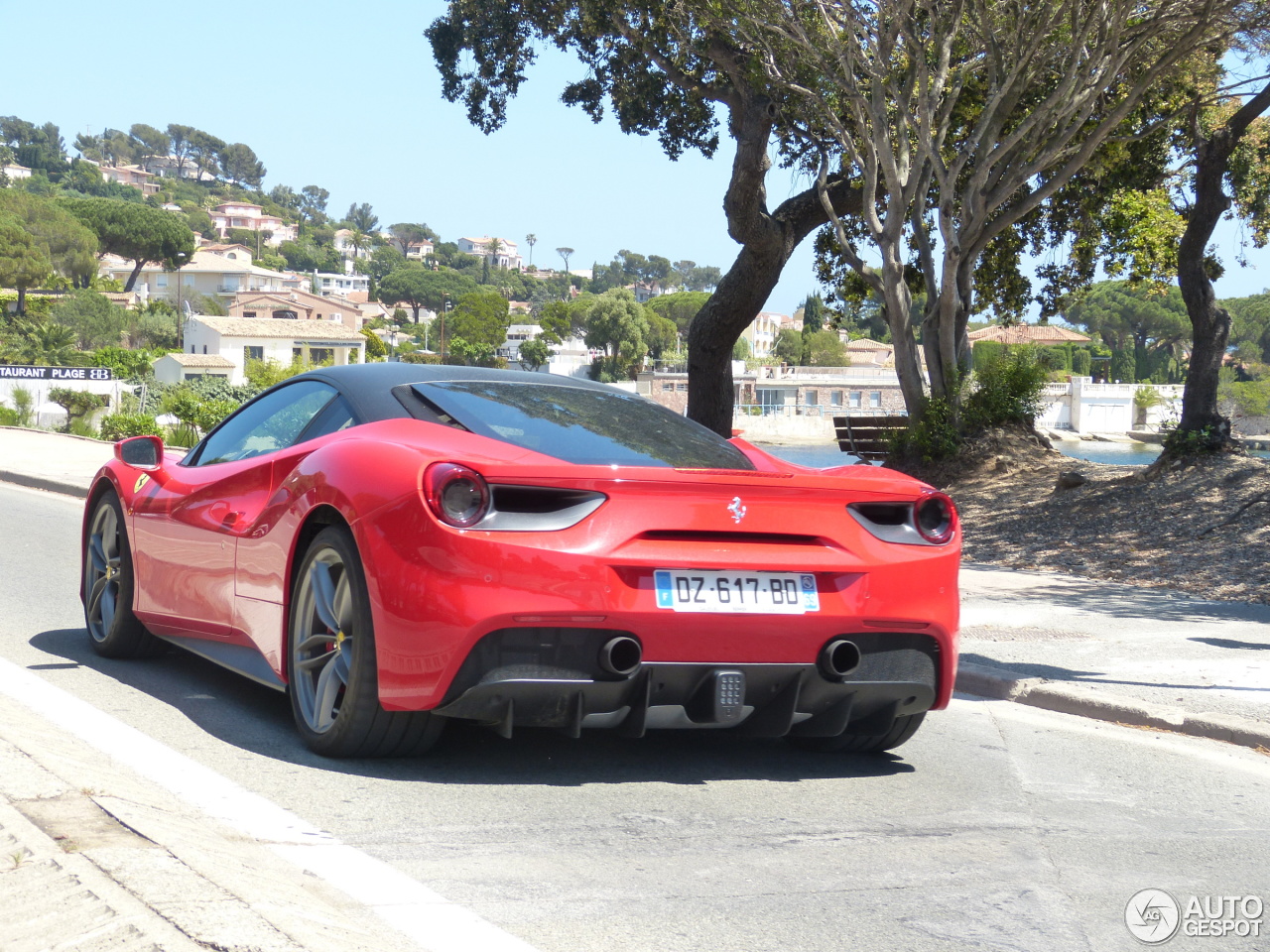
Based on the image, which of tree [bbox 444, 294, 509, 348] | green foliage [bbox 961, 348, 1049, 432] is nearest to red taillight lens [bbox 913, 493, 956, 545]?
green foliage [bbox 961, 348, 1049, 432]

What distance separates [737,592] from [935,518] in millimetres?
886

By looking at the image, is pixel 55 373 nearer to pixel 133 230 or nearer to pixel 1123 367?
pixel 1123 367

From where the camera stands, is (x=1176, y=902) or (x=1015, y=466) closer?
(x=1176, y=902)

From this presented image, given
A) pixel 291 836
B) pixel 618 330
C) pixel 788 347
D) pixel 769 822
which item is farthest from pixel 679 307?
pixel 291 836

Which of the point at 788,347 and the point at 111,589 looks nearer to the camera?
the point at 111,589

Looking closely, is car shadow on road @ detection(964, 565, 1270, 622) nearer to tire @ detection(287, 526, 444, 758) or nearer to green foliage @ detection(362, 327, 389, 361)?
tire @ detection(287, 526, 444, 758)

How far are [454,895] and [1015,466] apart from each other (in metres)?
14.3

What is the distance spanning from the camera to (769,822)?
4.07m

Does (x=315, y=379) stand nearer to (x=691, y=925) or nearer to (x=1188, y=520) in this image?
(x=691, y=925)

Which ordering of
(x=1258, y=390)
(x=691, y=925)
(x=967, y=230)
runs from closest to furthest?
(x=691, y=925) → (x=967, y=230) → (x=1258, y=390)

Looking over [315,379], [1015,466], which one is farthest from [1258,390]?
[315,379]

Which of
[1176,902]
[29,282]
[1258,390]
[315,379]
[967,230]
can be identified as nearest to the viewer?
[1176,902]

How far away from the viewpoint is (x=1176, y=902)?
3492 millimetres

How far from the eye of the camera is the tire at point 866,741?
4.89 metres
